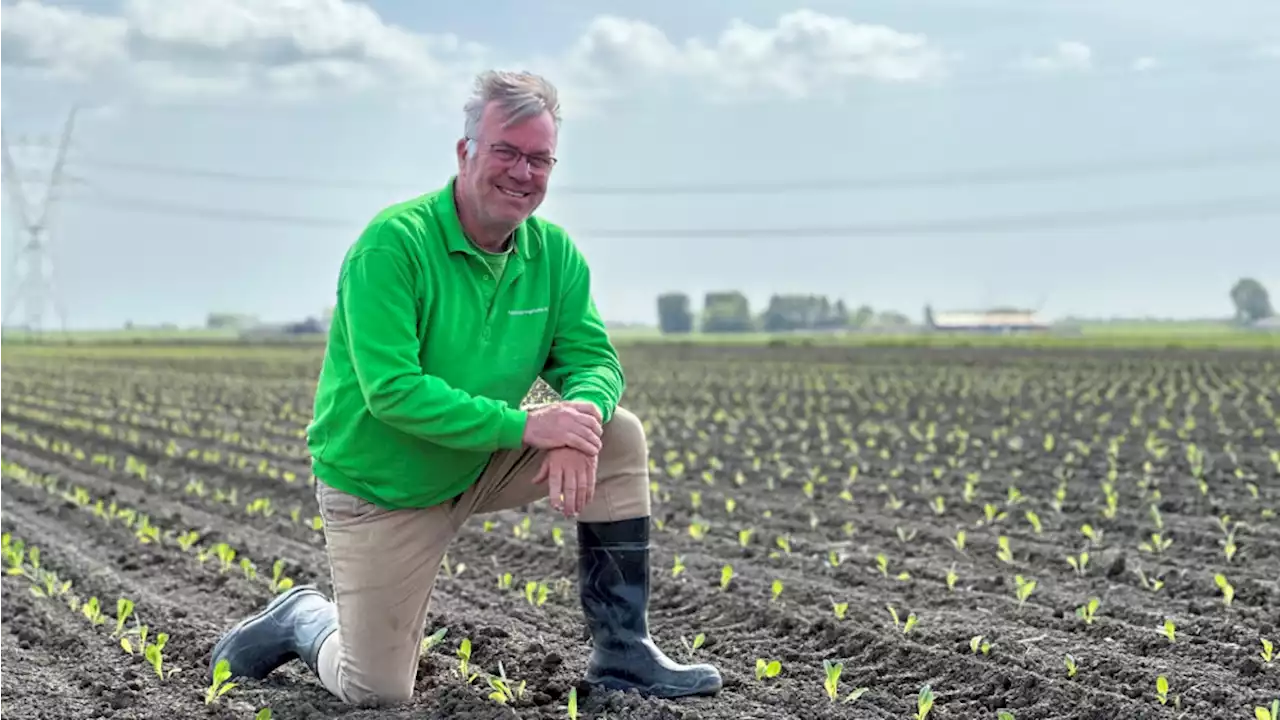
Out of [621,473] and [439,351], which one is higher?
[439,351]

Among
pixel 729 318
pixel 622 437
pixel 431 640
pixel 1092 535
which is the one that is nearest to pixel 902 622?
pixel 622 437

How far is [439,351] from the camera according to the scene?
4.02 m

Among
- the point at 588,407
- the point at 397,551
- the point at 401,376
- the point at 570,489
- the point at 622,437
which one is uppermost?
the point at 401,376

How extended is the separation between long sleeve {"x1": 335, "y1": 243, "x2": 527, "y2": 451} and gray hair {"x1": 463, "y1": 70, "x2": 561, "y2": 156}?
409 millimetres

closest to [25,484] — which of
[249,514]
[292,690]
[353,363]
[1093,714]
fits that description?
[249,514]

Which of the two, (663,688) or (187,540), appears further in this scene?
(187,540)

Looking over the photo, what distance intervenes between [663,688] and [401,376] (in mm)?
1289

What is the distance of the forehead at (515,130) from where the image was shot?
3.87 metres

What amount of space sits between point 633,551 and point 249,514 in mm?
4804

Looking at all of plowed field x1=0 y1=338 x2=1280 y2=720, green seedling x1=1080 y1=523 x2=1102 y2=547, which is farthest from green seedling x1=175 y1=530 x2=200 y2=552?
green seedling x1=1080 y1=523 x2=1102 y2=547

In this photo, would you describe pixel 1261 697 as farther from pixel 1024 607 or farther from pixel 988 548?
pixel 988 548

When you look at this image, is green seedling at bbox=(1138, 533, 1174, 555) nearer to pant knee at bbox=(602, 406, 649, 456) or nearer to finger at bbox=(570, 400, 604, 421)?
pant knee at bbox=(602, 406, 649, 456)

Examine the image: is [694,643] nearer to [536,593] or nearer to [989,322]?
[536,593]

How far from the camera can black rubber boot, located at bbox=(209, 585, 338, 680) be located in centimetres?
448
